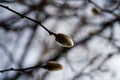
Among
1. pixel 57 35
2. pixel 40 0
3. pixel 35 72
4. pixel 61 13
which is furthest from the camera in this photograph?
pixel 61 13

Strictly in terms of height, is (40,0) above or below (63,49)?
above

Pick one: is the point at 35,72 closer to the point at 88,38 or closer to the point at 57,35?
the point at 88,38

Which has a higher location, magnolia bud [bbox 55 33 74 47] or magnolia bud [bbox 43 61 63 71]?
magnolia bud [bbox 55 33 74 47]

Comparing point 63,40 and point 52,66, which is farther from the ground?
point 63,40

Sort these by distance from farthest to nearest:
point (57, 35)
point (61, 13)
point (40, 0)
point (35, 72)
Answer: point (61, 13) → point (40, 0) → point (35, 72) → point (57, 35)

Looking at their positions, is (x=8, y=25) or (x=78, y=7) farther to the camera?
(x=78, y=7)

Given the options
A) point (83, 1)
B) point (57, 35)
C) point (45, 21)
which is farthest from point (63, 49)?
point (57, 35)

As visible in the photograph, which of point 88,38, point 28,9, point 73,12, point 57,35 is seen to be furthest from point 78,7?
point 57,35

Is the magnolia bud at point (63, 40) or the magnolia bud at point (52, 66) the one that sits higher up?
the magnolia bud at point (63, 40)

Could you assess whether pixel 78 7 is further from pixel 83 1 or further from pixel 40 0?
pixel 40 0

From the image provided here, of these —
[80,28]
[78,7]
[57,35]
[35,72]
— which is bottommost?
[35,72]
